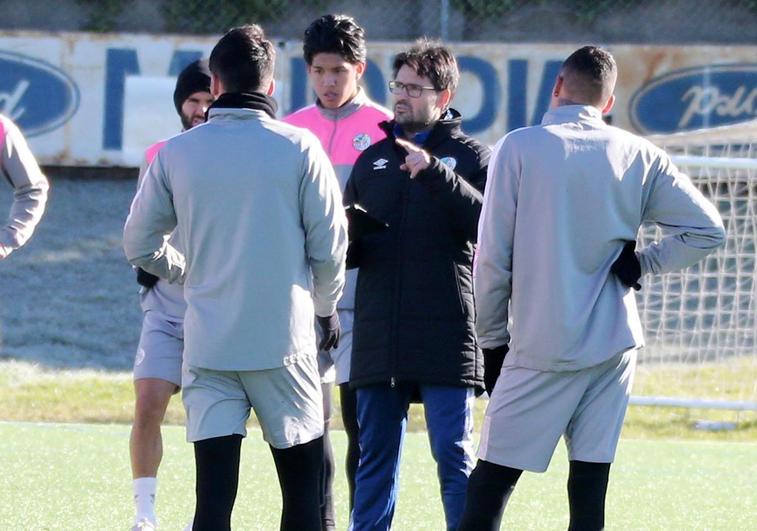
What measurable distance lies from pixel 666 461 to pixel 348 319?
342 cm

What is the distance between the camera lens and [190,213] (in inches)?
166

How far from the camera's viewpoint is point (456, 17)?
14352mm

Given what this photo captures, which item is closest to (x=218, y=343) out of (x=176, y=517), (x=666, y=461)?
(x=176, y=517)

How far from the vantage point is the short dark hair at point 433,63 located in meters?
4.95

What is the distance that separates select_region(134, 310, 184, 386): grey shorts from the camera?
5293 millimetres

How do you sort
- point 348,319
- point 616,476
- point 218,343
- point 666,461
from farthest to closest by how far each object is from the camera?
point 666,461 < point 616,476 < point 348,319 < point 218,343

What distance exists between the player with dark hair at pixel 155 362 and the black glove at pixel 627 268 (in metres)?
1.66

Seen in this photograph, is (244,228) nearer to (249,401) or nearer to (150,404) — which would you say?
(249,401)

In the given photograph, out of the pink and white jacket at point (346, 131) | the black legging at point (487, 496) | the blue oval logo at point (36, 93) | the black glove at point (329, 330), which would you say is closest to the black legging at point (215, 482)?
the black glove at point (329, 330)

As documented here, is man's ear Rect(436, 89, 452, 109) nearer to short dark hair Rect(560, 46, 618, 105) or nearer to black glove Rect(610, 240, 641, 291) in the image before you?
short dark hair Rect(560, 46, 618, 105)

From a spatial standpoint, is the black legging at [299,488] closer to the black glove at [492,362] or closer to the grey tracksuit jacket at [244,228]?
the grey tracksuit jacket at [244,228]

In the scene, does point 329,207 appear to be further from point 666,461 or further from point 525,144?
point 666,461

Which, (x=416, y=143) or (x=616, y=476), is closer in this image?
(x=416, y=143)

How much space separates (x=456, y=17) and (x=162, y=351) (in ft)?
31.4
